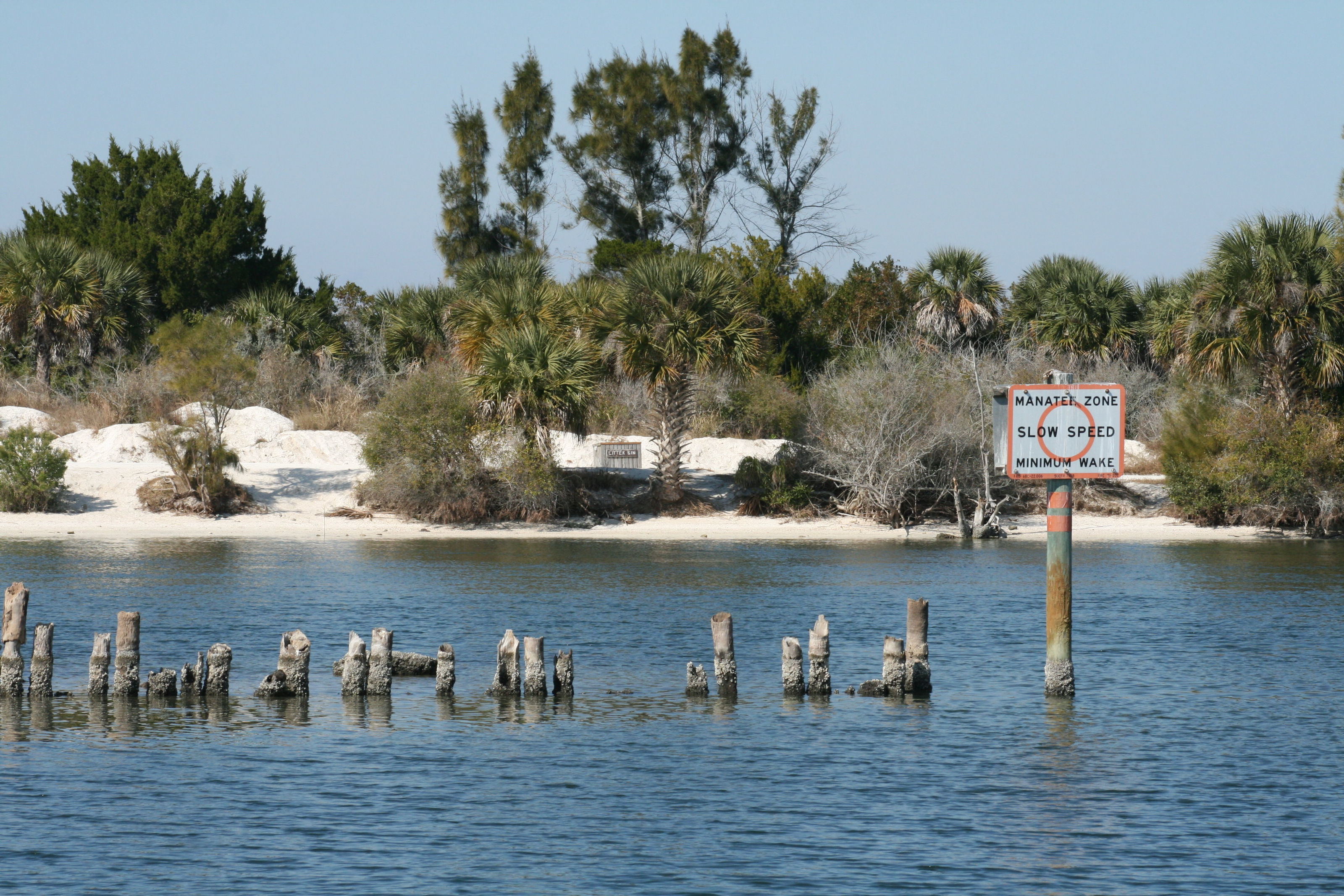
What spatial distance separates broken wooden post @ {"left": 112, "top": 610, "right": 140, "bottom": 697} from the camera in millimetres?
17031

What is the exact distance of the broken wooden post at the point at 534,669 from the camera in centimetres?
1728

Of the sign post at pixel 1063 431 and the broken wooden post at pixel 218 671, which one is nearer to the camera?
the sign post at pixel 1063 431

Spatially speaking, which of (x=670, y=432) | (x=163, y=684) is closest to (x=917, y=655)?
(x=163, y=684)

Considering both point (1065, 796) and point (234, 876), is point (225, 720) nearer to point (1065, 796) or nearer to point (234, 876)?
point (234, 876)

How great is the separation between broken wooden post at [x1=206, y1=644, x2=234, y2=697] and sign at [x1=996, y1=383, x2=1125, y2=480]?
9172mm

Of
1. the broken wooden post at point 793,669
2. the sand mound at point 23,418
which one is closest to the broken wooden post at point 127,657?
the broken wooden post at point 793,669

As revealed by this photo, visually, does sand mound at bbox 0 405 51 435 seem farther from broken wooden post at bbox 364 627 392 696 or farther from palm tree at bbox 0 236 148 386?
broken wooden post at bbox 364 627 392 696

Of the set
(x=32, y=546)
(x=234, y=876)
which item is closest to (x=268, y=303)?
(x=32, y=546)

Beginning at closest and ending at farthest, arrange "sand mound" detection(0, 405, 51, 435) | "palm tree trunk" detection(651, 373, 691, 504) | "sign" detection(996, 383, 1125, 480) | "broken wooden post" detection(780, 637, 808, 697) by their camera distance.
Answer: "sign" detection(996, 383, 1125, 480) < "broken wooden post" detection(780, 637, 808, 697) < "palm tree trunk" detection(651, 373, 691, 504) < "sand mound" detection(0, 405, 51, 435)

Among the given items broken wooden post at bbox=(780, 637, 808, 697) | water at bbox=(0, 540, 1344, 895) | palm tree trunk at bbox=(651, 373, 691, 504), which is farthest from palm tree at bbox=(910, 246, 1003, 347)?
broken wooden post at bbox=(780, 637, 808, 697)

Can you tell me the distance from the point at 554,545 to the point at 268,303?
21.9m

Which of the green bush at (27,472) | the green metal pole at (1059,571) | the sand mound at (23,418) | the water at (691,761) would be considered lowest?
the water at (691,761)

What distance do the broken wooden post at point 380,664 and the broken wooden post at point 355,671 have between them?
71 mm

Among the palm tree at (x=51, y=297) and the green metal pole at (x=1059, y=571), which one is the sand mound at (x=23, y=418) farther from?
the green metal pole at (x=1059, y=571)
